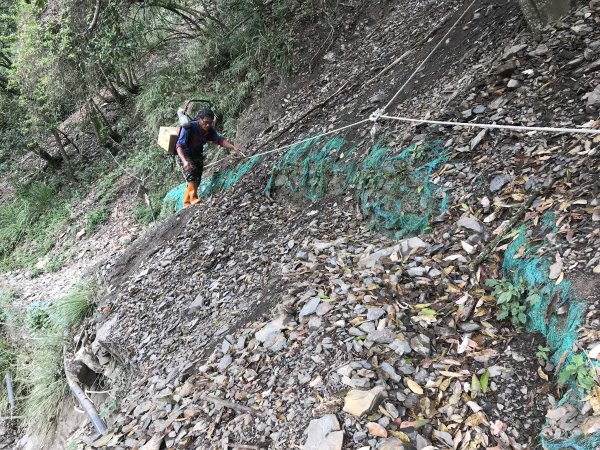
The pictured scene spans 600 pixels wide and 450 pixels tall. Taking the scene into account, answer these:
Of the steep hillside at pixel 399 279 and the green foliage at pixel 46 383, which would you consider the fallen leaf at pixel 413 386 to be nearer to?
the steep hillside at pixel 399 279

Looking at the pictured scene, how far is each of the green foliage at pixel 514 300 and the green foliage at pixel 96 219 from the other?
868 cm

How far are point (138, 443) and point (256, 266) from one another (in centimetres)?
188

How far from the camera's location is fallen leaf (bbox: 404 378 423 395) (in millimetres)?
2658

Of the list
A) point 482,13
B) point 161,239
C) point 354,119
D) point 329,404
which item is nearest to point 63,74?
point 161,239

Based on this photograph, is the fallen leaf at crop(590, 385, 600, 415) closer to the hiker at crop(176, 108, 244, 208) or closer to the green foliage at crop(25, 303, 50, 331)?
the hiker at crop(176, 108, 244, 208)

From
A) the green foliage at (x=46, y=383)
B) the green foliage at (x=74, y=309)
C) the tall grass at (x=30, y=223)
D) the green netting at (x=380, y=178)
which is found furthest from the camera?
the tall grass at (x=30, y=223)

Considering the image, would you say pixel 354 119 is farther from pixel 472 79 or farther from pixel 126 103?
pixel 126 103

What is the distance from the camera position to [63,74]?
8109mm

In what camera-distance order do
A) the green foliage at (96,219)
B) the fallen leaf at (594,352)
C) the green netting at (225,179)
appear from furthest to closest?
the green foliage at (96,219) < the green netting at (225,179) < the fallen leaf at (594,352)

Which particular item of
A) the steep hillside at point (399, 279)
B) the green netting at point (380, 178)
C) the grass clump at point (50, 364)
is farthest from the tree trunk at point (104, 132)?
the green netting at point (380, 178)

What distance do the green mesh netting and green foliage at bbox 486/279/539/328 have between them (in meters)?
0.03

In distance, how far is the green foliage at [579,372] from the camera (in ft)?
7.45

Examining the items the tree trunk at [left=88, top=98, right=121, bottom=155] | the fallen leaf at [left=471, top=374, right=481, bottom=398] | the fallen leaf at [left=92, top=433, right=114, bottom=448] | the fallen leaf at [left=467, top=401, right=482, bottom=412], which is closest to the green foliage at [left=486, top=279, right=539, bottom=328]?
the fallen leaf at [left=471, top=374, right=481, bottom=398]

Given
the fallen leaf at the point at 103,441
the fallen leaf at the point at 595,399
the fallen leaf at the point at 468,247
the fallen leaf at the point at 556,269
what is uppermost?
the fallen leaf at the point at 103,441
